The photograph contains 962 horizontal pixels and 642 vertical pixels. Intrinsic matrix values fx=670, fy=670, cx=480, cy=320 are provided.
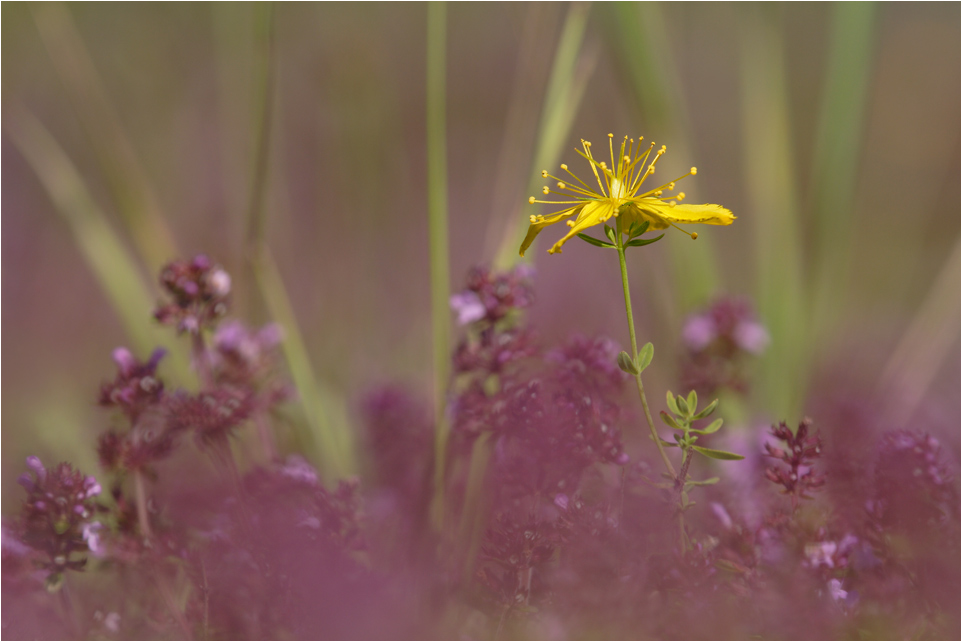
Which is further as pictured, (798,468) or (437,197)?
(437,197)

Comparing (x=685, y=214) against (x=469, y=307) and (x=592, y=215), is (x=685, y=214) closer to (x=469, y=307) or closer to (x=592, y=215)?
Result: (x=592, y=215)

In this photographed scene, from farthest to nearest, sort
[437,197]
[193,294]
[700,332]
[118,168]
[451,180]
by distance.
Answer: [451,180], [118,168], [700,332], [437,197], [193,294]

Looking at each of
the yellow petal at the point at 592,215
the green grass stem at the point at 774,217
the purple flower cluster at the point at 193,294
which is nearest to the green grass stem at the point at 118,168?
the purple flower cluster at the point at 193,294

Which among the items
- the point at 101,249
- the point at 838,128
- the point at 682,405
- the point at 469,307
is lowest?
the point at 682,405

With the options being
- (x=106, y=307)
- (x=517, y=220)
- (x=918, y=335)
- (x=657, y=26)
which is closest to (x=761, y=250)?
(x=918, y=335)

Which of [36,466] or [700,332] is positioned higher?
[700,332]

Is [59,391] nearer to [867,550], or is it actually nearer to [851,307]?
[867,550]

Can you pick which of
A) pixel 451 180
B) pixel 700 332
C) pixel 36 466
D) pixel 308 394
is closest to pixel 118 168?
pixel 308 394
